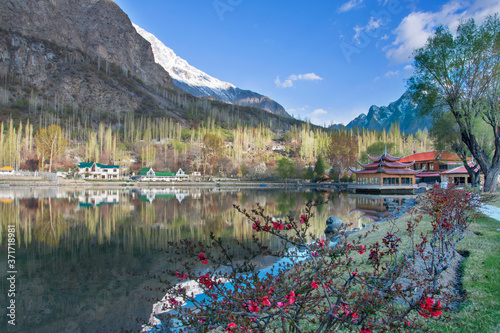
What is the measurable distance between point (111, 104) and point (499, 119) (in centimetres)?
11096

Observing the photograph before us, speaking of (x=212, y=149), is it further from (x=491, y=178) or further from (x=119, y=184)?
(x=491, y=178)

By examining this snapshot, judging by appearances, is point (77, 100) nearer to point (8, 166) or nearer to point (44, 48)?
point (44, 48)

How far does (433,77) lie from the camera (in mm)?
15977

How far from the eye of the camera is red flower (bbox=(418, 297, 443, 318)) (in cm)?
172

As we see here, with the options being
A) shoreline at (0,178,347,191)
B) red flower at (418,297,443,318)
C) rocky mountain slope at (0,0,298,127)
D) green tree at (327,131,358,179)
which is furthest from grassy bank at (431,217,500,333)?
rocky mountain slope at (0,0,298,127)

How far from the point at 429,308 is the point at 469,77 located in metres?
18.2

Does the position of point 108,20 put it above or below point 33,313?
above

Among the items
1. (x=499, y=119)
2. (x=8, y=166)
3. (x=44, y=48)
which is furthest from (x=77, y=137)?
(x=499, y=119)

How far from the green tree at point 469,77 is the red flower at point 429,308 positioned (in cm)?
1705

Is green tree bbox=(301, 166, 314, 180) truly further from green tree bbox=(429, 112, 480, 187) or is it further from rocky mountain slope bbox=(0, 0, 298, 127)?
rocky mountain slope bbox=(0, 0, 298, 127)

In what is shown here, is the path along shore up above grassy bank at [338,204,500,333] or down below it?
below

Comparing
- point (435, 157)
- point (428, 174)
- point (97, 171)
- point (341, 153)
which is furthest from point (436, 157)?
point (97, 171)

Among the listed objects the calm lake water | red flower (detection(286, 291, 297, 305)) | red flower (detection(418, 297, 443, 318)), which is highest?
red flower (detection(286, 291, 297, 305))

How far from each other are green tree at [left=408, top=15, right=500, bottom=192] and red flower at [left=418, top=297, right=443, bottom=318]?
17049 mm
